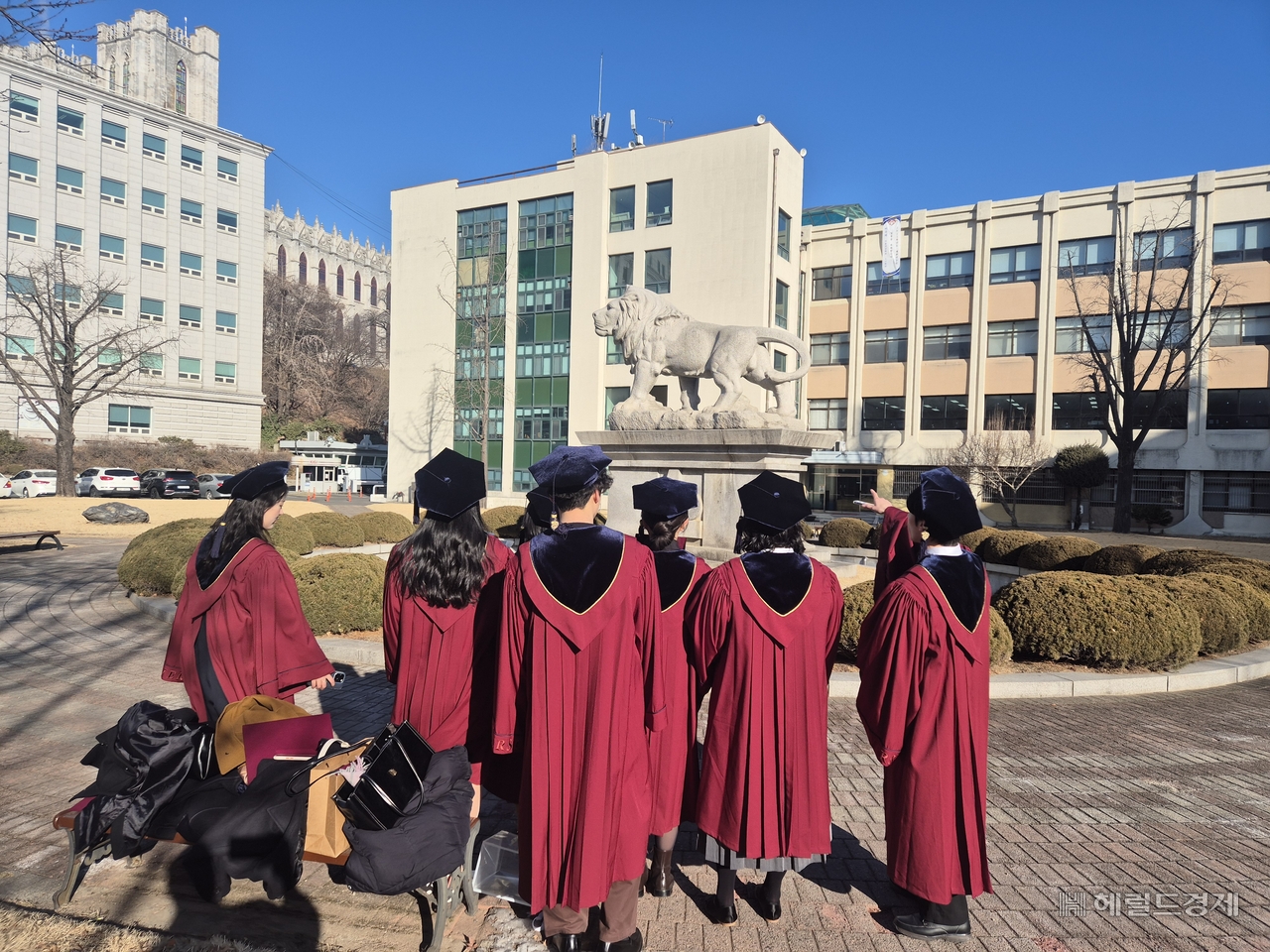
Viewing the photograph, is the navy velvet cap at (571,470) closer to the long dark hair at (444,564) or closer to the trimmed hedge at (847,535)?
the long dark hair at (444,564)

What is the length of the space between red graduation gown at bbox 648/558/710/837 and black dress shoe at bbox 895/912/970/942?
1096 millimetres

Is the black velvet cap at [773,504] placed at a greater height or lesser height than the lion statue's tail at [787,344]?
lesser

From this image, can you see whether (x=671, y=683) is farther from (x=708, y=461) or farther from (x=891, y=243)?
(x=891, y=243)

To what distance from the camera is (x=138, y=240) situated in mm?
46156

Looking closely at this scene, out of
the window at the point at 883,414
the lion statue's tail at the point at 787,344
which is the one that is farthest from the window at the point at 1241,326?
the lion statue's tail at the point at 787,344

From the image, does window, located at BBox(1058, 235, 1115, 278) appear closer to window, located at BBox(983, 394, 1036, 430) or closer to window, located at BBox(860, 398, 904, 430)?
window, located at BBox(983, 394, 1036, 430)

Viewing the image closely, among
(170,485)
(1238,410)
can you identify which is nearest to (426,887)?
(170,485)

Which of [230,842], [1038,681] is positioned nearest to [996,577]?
[1038,681]

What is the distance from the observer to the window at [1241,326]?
106 ft

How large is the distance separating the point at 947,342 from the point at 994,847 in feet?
123

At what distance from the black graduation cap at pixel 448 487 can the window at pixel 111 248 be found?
175 ft

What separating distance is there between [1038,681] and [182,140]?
189 ft

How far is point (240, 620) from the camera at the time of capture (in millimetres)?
3824

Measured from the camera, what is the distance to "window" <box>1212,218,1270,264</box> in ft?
105
